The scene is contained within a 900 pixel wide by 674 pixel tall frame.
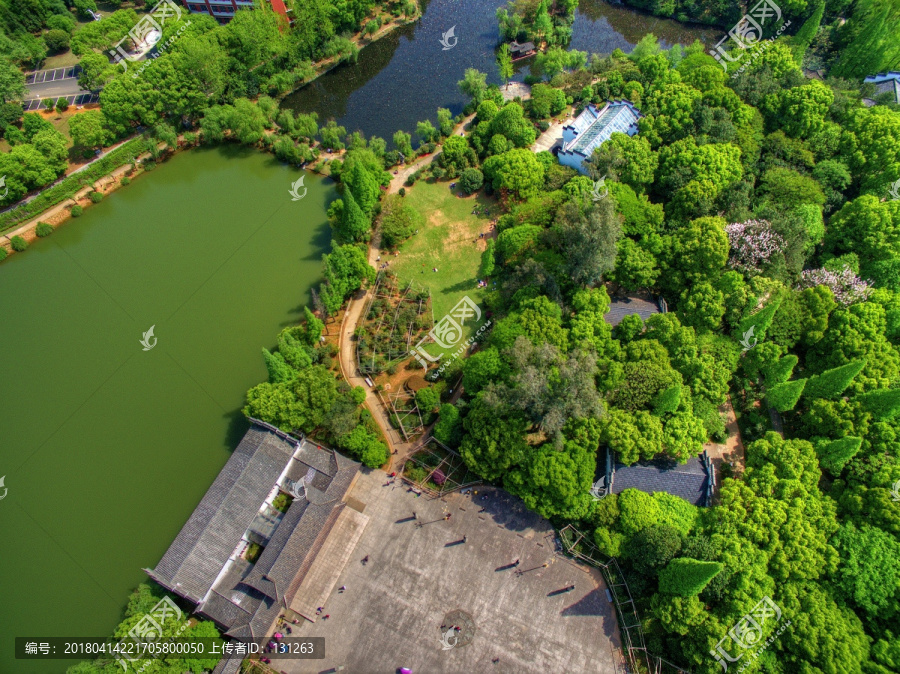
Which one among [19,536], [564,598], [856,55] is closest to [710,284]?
[564,598]

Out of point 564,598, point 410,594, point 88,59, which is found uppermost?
point 88,59

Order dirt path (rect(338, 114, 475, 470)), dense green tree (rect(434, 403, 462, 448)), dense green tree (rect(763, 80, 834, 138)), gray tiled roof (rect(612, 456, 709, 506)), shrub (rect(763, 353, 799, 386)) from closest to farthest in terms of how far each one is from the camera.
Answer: gray tiled roof (rect(612, 456, 709, 506)) → shrub (rect(763, 353, 799, 386)) → dense green tree (rect(434, 403, 462, 448)) → dirt path (rect(338, 114, 475, 470)) → dense green tree (rect(763, 80, 834, 138))

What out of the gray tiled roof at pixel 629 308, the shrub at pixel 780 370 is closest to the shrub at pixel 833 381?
the shrub at pixel 780 370

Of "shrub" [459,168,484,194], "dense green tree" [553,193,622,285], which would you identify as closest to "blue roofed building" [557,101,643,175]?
"shrub" [459,168,484,194]

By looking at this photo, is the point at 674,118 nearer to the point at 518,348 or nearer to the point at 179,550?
the point at 518,348

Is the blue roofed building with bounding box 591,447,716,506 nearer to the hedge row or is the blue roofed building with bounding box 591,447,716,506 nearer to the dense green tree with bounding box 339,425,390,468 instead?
the dense green tree with bounding box 339,425,390,468
